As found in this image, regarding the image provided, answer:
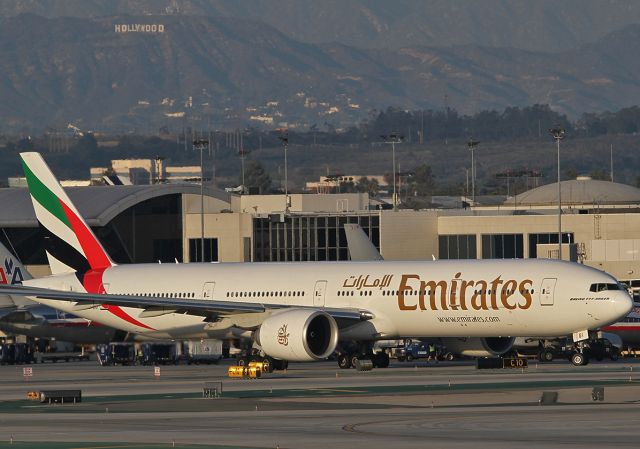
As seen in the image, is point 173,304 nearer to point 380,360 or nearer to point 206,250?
point 380,360

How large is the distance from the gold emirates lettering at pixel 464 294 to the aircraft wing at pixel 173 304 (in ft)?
7.41

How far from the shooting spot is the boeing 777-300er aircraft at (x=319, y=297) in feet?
210

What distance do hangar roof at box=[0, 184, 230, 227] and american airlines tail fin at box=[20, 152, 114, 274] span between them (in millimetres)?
54847

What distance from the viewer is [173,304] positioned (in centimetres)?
6756

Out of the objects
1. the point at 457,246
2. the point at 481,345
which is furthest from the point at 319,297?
the point at 457,246

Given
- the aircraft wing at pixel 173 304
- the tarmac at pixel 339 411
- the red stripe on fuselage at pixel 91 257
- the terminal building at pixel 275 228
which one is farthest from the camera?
the terminal building at pixel 275 228

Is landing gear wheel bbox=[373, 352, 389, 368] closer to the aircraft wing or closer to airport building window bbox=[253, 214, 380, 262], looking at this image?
the aircraft wing

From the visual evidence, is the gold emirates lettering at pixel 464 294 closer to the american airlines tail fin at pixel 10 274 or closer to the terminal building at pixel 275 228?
the american airlines tail fin at pixel 10 274

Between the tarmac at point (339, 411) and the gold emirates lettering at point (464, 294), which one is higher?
the gold emirates lettering at point (464, 294)

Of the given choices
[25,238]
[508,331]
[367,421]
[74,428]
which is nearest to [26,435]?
[74,428]

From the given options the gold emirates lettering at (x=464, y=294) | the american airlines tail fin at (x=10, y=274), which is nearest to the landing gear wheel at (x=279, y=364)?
the gold emirates lettering at (x=464, y=294)

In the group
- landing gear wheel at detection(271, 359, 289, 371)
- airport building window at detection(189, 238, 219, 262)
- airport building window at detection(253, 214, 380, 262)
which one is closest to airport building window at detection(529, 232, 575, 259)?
airport building window at detection(253, 214, 380, 262)

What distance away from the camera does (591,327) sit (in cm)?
6406

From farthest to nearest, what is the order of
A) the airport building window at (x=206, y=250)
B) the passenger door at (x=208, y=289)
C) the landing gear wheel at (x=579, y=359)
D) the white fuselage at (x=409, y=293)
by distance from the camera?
the airport building window at (x=206, y=250)
the passenger door at (x=208, y=289)
the landing gear wheel at (x=579, y=359)
the white fuselage at (x=409, y=293)
